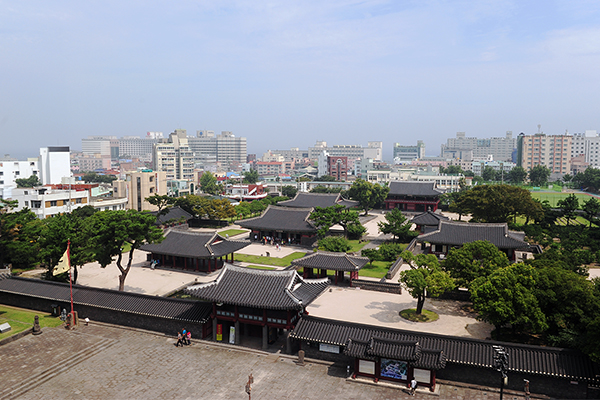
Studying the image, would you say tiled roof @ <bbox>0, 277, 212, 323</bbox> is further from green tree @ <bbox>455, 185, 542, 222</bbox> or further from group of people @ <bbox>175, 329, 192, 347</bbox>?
green tree @ <bbox>455, 185, 542, 222</bbox>

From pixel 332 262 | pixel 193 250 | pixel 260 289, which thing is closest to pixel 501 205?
Answer: pixel 332 262

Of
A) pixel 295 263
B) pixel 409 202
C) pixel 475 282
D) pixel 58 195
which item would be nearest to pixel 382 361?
pixel 475 282

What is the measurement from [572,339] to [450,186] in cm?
10373

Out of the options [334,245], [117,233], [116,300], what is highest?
[117,233]

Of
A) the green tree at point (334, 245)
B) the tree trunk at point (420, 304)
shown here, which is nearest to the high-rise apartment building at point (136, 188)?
the green tree at point (334, 245)

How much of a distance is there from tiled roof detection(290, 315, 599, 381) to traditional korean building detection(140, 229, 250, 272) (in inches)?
792

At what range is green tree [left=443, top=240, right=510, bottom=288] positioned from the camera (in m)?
30.9

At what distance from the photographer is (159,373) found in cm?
2319

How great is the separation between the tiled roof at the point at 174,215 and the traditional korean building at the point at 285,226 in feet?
43.2

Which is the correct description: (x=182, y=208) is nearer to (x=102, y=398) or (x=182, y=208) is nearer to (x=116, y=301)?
(x=116, y=301)

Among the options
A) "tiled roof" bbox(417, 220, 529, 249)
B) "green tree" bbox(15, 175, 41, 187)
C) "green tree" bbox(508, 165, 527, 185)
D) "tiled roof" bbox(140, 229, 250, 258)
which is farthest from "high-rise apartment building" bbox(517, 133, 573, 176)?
"green tree" bbox(15, 175, 41, 187)

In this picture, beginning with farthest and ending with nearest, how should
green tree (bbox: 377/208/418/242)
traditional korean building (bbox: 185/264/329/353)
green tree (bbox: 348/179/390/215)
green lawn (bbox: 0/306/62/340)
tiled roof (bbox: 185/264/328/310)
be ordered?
green tree (bbox: 348/179/390/215)
green tree (bbox: 377/208/418/242)
green lawn (bbox: 0/306/62/340)
traditional korean building (bbox: 185/264/329/353)
tiled roof (bbox: 185/264/328/310)

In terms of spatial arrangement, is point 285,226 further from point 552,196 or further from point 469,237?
point 552,196

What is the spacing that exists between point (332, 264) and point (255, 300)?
46.3 feet
